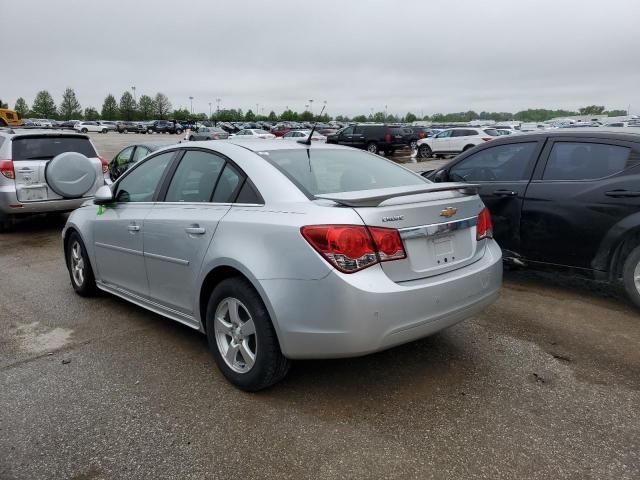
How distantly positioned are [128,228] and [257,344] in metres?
1.80

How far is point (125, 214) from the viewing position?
448 centimetres

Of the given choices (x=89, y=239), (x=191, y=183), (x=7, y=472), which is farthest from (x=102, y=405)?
(x=89, y=239)

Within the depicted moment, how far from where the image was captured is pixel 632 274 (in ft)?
15.2

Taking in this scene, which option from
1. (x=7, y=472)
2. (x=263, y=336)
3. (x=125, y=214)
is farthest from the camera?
(x=125, y=214)

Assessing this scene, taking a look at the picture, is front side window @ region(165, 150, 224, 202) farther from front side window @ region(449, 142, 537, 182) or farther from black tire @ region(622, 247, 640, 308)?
black tire @ region(622, 247, 640, 308)

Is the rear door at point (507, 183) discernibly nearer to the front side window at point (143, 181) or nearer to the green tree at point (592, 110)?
the front side window at point (143, 181)

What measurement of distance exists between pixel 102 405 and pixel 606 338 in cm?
362

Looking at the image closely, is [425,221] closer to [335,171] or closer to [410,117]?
[335,171]

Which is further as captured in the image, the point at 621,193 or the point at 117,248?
the point at 621,193

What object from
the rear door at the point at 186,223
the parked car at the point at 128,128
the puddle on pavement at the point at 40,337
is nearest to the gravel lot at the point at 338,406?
the puddle on pavement at the point at 40,337

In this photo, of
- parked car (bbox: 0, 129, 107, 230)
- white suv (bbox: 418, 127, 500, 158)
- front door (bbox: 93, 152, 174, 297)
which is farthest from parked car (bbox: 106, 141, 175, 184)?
white suv (bbox: 418, 127, 500, 158)

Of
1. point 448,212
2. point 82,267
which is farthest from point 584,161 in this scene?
point 82,267

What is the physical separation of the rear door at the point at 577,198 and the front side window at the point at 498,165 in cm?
18

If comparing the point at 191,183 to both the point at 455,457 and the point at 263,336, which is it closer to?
the point at 263,336
